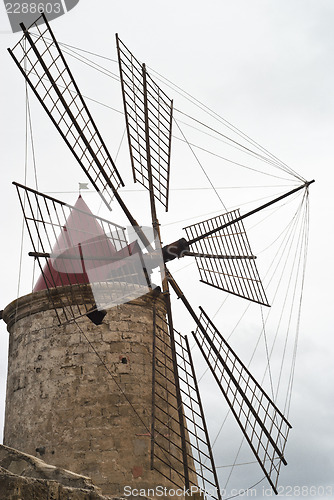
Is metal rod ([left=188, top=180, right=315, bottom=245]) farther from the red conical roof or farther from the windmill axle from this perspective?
the red conical roof

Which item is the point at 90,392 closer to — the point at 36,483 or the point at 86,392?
the point at 86,392

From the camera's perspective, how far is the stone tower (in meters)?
6.73

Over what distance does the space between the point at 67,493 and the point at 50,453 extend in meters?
3.30

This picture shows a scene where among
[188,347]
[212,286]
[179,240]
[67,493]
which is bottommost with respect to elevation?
[67,493]

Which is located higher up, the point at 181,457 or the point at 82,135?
the point at 82,135

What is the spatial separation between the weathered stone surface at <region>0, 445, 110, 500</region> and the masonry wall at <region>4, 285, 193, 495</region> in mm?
2586

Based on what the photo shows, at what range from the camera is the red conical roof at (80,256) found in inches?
300

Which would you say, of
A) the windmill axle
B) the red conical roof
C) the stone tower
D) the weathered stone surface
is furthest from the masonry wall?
the weathered stone surface

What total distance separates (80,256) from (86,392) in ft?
4.83

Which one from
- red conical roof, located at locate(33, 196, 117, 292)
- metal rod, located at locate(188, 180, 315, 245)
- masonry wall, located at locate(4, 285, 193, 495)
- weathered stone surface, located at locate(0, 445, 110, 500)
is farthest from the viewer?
metal rod, located at locate(188, 180, 315, 245)

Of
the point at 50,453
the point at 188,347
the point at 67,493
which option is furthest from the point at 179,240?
the point at 67,493

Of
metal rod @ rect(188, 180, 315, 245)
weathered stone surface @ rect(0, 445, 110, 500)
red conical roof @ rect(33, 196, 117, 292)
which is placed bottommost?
weathered stone surface @ rect(0, 445, 110, 500)

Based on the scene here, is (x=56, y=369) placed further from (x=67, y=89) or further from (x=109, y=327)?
(x=67, y=89)

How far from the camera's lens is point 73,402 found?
22.8ft
